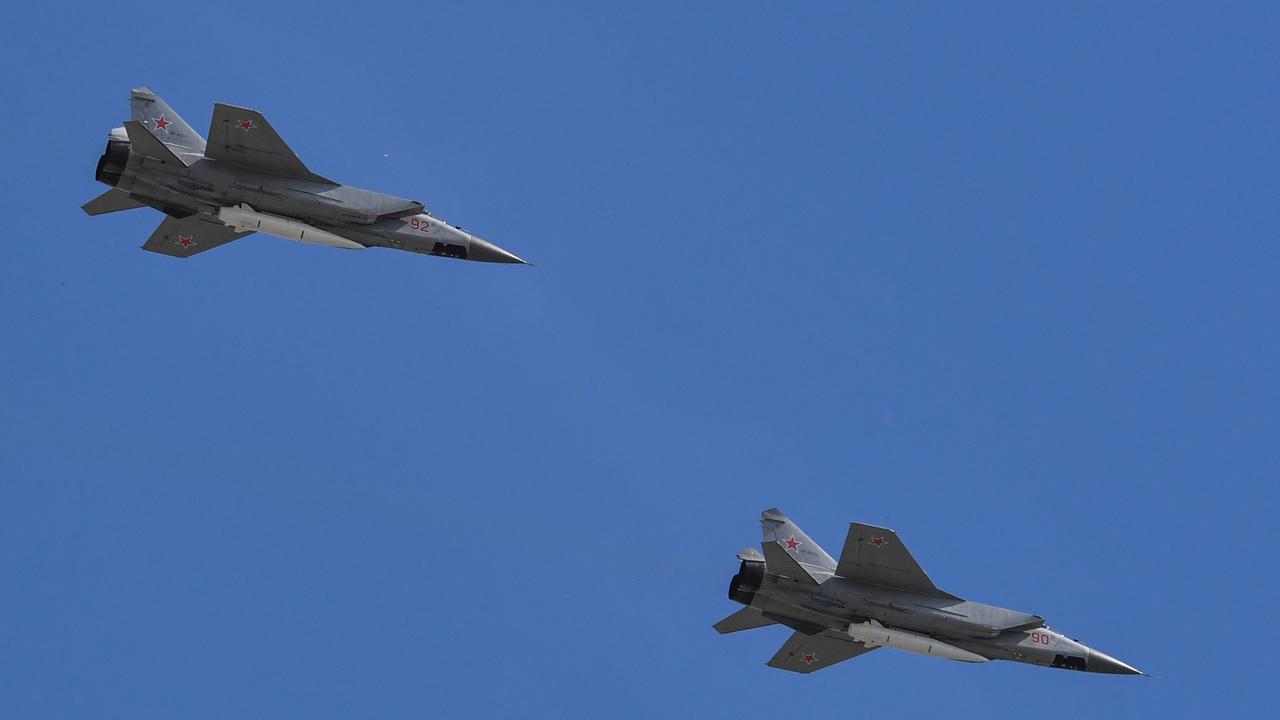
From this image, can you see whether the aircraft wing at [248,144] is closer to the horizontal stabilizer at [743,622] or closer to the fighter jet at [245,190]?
the fighter jet at [245,190]

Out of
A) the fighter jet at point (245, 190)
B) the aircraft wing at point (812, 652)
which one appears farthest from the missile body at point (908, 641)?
the fighter jet at point (245, 190)

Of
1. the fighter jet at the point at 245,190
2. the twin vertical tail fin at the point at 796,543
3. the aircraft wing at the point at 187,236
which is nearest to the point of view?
the fighter jet at the point at 245,190

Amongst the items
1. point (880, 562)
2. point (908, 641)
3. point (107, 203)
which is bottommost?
point (908, 641)

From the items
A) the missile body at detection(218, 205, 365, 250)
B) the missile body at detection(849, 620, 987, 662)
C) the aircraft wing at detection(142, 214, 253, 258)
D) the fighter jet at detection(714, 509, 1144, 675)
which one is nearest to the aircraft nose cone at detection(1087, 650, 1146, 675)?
the fighter jet at detection(714, 509, 1144, 675)

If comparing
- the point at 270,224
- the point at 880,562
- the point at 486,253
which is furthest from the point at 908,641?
the point at 270,224

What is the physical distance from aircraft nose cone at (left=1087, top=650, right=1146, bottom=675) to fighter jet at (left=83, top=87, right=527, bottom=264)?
22.2m

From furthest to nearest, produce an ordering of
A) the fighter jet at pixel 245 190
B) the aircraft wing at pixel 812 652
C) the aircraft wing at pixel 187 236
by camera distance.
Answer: the aircraft wing at pixel 187 236 < the aircraft wing at pixel 812 652 < the fighter jet at pixel 245 190

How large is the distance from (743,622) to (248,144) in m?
19.0

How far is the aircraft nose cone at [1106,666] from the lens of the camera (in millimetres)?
53438

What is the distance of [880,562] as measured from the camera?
171 ft

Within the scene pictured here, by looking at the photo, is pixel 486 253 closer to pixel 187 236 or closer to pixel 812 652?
pixel 187 236

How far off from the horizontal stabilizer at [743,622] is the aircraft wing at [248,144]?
1715 cm

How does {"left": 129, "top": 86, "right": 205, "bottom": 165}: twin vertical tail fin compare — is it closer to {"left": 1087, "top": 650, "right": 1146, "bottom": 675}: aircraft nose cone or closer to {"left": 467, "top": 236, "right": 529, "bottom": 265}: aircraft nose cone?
{"left": 467, "top": 236, "right": 529, "bottom": 265}: aircraft nose cone

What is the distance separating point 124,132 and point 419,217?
8.33 metres
